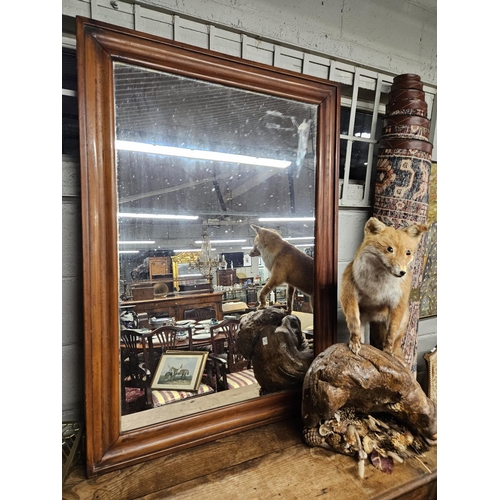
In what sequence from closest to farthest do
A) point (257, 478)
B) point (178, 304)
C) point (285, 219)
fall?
point (257, 478)
point (178, 304)
point (285, 219)

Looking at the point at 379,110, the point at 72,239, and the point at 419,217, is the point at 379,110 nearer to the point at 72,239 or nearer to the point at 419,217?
the point at 419,217

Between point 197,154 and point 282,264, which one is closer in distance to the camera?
point 197,154

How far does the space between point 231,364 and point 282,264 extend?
306 millimetres

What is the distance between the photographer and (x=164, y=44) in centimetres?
70

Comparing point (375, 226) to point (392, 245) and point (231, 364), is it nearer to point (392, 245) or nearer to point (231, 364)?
point (392, 245)

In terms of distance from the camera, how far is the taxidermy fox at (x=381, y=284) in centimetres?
75

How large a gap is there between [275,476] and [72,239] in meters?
0.70

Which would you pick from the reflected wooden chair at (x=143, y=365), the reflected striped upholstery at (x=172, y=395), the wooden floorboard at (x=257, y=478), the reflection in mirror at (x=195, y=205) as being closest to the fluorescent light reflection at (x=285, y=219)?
the reflection in mirror at (x=195, y=205)

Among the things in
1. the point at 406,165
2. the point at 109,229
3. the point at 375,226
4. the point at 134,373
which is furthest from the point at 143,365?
the point at 406,165

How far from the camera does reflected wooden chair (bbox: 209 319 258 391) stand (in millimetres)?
814

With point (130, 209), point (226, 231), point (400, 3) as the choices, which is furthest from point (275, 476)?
point (400, 3)

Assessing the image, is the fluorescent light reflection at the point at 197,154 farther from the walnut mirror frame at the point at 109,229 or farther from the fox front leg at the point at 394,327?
the fox front leg at the point at 394,327

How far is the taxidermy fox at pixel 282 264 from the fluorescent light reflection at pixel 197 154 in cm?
17

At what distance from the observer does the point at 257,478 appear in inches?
26.0
